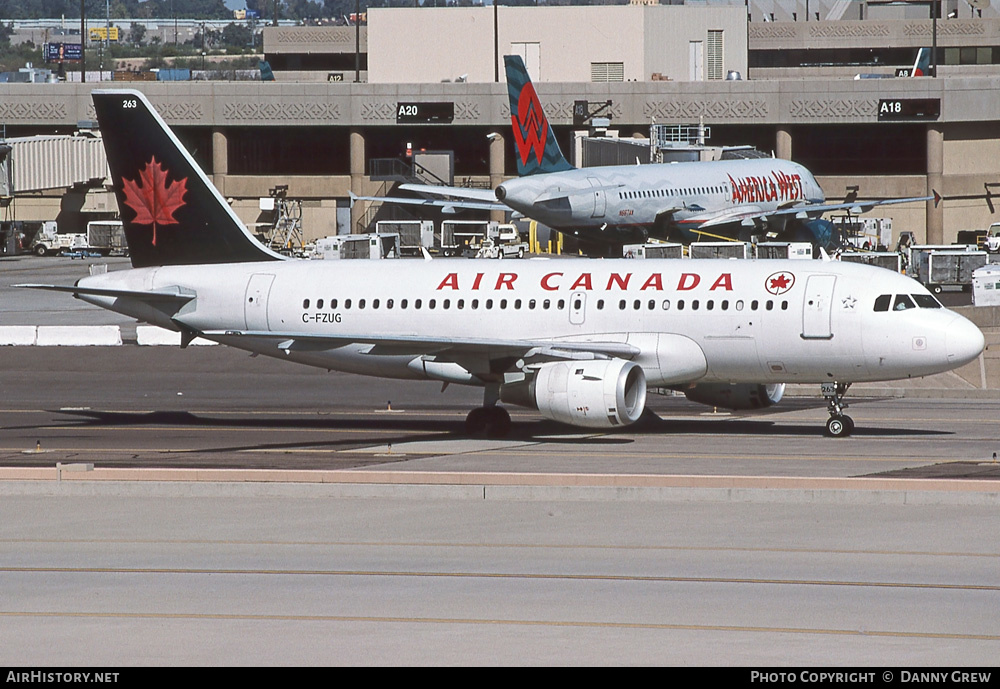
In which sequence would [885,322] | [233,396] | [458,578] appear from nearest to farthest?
[458,578] < [885,322] < [233,396]

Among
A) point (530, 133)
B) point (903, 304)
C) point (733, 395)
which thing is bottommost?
point (733, 395)

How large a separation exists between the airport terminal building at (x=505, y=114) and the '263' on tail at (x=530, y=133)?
3384 cm

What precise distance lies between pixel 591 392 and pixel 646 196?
4551 centimetres

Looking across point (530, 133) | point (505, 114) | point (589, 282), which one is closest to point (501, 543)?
point (589, 282)

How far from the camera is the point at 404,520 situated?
22953 millimetres

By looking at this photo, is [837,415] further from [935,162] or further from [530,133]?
[935,162]

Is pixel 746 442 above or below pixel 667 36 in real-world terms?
below

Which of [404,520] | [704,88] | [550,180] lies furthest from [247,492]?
[704,88]

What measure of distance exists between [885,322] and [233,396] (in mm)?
20333

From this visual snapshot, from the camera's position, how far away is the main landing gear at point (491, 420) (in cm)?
3456

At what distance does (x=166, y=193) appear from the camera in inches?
1478

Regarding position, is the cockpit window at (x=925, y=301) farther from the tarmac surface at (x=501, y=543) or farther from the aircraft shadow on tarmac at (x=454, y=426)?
the aircraft shadow on tarmac at (x=454, y=426)

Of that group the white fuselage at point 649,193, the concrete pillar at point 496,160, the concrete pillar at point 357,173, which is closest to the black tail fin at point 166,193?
the white fuselage at point 649,193
